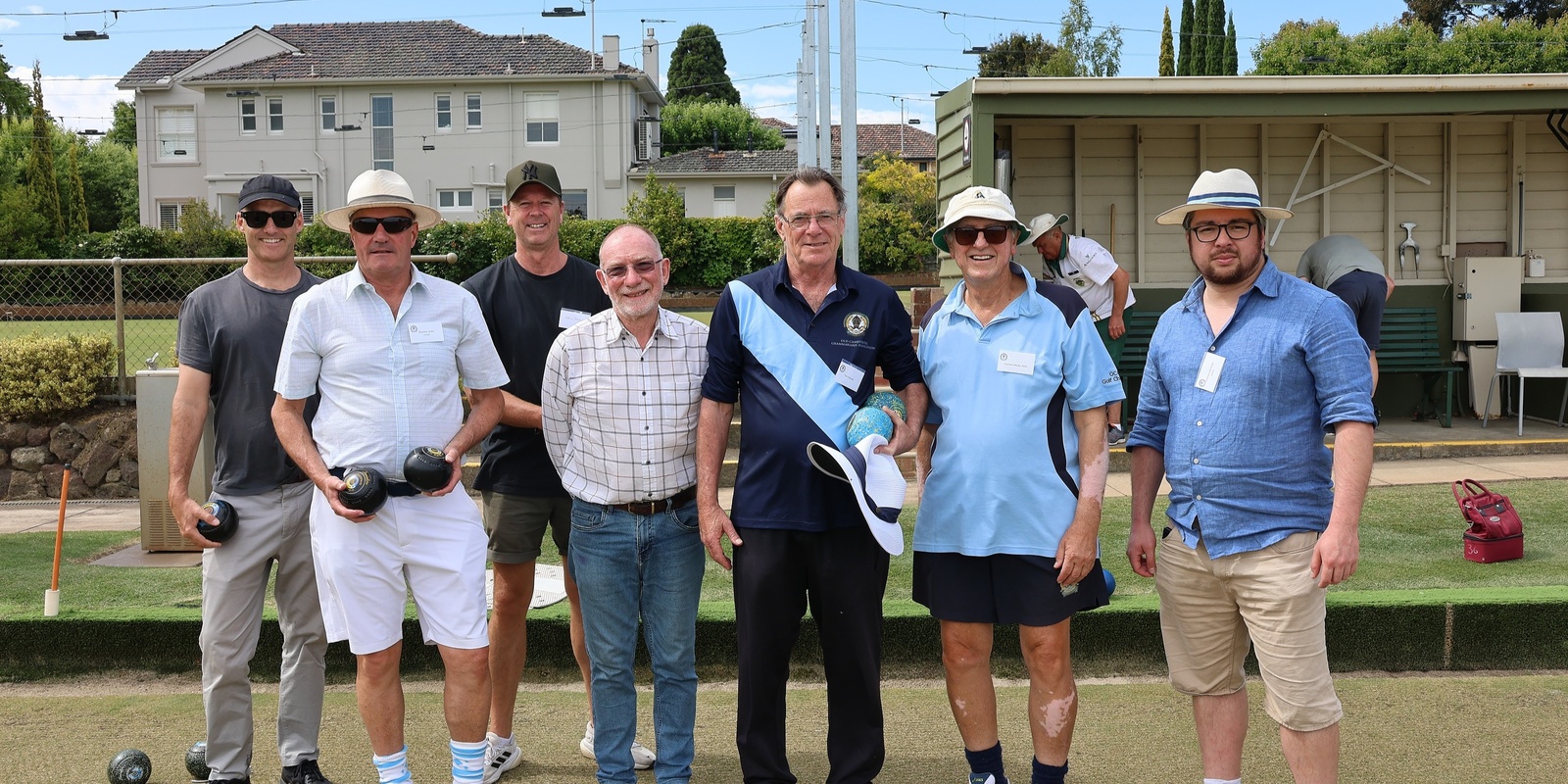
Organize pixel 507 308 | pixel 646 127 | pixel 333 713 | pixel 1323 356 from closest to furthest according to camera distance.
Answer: pixel 1323 356
pixel 507 308
pixel 333 713
pixel 646 127

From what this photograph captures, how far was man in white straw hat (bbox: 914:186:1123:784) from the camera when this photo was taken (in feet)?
11.0

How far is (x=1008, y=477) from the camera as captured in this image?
132 inches

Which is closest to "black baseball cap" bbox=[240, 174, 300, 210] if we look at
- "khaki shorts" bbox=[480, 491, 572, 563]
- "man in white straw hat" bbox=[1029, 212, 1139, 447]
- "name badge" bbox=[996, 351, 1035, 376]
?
"khaki shorts" bbox=[480, 491, 572, 563]

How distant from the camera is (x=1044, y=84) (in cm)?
902

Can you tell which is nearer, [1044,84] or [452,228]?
[1044,84]

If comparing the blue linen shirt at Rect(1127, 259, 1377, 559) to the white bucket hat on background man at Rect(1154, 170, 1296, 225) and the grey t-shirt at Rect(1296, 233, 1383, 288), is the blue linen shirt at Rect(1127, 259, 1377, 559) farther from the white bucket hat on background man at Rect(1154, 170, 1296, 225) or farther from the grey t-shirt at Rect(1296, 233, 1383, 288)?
the grey t-shirt at Rect(1296, 233, 1383, 288)

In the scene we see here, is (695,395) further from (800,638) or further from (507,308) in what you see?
(800,638)

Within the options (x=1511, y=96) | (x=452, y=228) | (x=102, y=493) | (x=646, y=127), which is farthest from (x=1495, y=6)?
(x=102, y=493)

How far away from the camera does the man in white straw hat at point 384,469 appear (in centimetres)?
339

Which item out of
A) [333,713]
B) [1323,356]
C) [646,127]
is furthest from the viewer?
[646,127]

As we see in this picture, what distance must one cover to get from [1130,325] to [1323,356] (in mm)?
7693

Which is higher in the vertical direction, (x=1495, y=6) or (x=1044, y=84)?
(x=1495, y=6)

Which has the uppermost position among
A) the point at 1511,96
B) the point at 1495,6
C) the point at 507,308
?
the point at 1495,6

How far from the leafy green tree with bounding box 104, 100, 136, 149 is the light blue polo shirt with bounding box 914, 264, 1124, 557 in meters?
67.9
